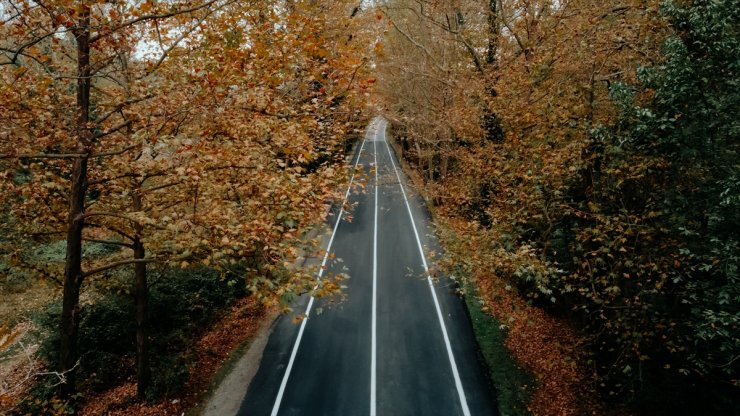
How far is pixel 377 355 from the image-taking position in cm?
1385

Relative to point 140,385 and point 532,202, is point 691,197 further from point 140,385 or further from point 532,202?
point 140,385

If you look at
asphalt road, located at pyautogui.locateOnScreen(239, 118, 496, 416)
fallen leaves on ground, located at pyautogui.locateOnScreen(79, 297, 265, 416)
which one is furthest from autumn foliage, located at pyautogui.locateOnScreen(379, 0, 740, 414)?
fallen leaves on ground, located at pyautogui.locateOnScreen(79, 297, 265, 416)

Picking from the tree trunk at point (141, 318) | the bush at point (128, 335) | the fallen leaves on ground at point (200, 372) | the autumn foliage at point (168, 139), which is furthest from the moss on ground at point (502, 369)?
the tree trunk at point (141, 318)

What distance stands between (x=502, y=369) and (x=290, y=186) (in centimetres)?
972

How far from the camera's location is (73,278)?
7.68 metres

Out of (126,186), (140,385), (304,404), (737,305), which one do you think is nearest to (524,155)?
(737,305)

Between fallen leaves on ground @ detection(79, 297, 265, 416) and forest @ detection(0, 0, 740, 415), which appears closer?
forest @ detection(0, 0, 740, 415)

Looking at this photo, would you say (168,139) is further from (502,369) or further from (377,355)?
(502,369)

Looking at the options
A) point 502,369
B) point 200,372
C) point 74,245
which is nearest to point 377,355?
point 502,369

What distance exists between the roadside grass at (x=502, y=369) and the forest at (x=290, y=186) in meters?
0.08

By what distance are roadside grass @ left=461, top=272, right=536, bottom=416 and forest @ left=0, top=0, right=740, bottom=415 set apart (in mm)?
81

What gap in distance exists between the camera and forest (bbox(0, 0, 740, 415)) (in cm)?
674

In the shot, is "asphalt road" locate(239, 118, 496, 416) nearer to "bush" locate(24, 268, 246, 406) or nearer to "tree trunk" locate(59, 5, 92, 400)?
"bush" locate(24, 268, 246, 406)

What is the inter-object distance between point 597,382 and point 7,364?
61.4 ft
